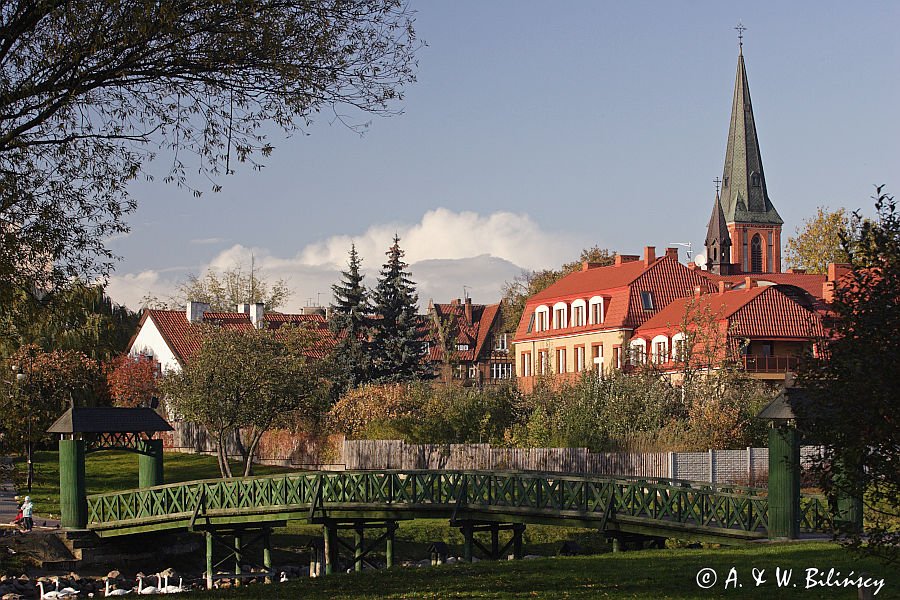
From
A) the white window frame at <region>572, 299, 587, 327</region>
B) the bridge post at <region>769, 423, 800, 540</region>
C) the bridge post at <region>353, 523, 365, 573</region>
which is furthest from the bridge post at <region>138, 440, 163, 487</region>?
the white window frame at <region>572, 299, 587, 327</region>

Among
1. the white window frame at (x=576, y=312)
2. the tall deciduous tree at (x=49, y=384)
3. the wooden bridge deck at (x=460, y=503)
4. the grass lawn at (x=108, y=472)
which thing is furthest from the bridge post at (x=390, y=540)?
Result: the white window frame at (x=576, y=312)

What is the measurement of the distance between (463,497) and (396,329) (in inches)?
1415

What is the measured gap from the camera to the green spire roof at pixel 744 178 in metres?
129

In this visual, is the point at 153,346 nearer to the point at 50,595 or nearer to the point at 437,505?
the point at 50,595

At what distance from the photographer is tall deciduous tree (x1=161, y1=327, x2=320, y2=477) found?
159 feet

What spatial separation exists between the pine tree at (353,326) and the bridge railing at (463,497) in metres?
26.9

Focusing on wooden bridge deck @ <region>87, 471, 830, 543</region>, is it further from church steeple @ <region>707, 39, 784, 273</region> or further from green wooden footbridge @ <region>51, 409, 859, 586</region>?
church steeple @ <region>707, 39, 784, 273</region>

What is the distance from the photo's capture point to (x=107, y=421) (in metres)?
38.7

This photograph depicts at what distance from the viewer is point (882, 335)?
11.9 metres

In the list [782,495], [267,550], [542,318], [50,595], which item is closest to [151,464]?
[267,550]

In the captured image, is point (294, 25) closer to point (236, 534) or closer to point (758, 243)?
point (236, 534)

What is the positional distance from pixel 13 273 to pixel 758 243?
4766 inches

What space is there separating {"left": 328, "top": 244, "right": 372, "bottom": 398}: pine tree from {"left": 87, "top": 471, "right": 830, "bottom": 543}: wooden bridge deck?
26929 mm

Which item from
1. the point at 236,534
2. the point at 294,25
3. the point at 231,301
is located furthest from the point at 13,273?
the point at 231,301
